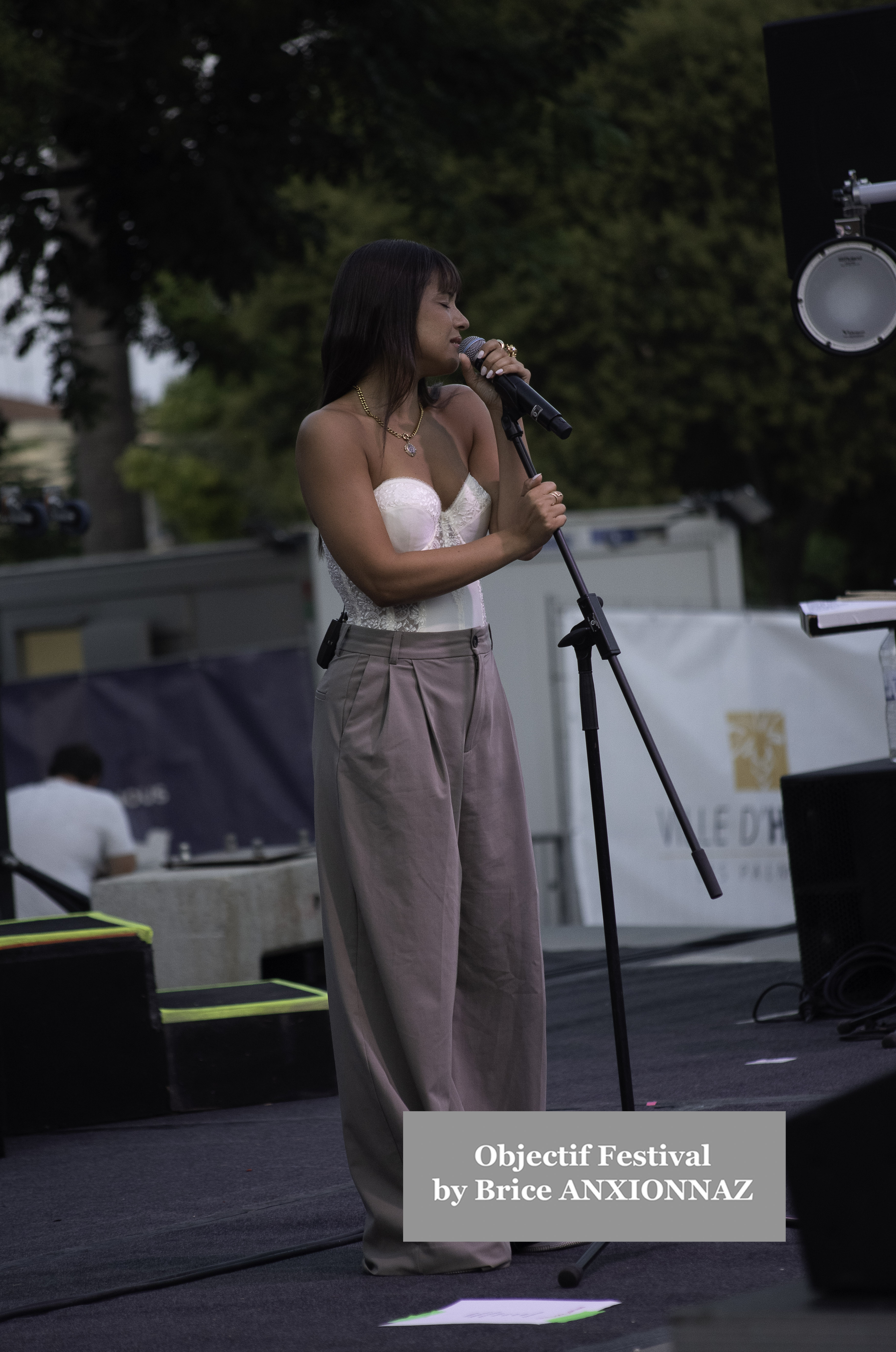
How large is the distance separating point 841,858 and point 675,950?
2.39 metres

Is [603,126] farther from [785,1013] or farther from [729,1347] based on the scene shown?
[729,1347]

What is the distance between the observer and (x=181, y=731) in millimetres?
13547

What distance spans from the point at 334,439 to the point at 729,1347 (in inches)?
75.2

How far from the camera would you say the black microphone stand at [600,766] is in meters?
2.90

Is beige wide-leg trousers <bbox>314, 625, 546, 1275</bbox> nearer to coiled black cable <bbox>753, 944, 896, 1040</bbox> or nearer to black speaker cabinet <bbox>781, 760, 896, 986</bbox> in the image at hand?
coiled black cable <bbox>753, 944, 896, 1040</bbox>

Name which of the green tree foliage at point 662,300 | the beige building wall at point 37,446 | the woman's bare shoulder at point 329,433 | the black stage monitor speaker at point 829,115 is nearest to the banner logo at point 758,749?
the beige building wall at point 37,446

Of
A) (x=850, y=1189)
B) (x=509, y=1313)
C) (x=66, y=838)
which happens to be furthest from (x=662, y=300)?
(x=850, y=1189)

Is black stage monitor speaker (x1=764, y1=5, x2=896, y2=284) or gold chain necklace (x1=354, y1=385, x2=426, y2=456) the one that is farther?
black stage monitor speaker (x1=764, y1=5, x2=896, y2=284)

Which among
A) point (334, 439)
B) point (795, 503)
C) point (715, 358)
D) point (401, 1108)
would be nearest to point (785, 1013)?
point (401, 1108)

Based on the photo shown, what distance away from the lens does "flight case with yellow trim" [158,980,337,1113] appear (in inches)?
209

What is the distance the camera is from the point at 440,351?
324cm

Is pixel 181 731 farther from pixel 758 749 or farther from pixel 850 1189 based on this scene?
pixel 850 1189

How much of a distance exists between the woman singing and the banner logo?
23.7 feet

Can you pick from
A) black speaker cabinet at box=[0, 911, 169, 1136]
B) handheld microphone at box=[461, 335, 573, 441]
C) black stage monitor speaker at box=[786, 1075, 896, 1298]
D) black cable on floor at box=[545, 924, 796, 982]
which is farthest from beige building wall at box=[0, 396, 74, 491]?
black stage monitor speaker at box=[786, 1075, 896, 1298]
